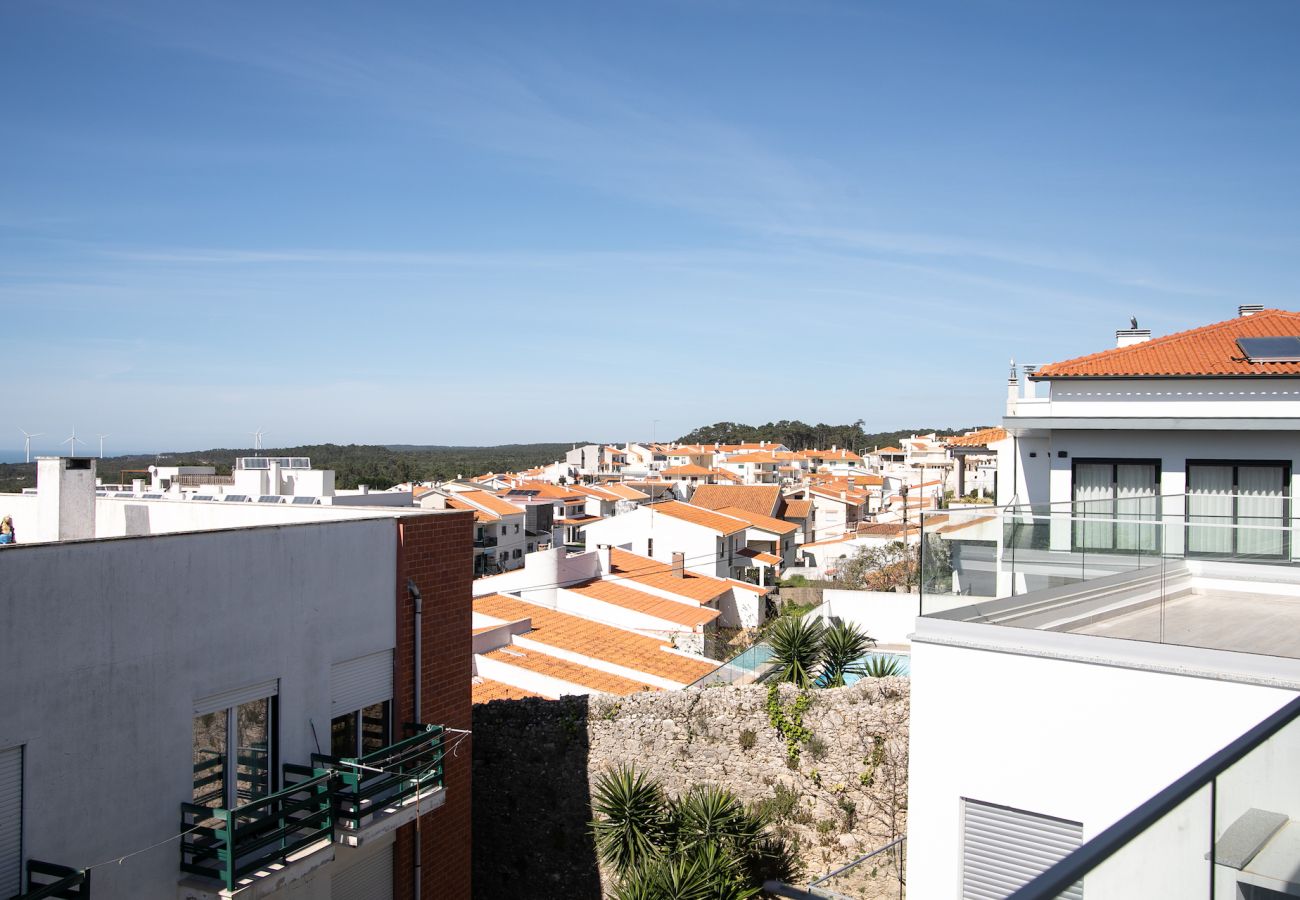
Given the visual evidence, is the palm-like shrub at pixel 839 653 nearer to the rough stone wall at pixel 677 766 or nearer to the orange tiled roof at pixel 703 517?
the rough stone wall at pixel 677 766

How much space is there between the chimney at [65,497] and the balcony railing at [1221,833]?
42.7 feet

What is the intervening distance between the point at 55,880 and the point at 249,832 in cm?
158

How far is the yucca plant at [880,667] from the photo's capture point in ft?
50.9

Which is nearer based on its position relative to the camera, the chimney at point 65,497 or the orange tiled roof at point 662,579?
the chimney at point 65,497

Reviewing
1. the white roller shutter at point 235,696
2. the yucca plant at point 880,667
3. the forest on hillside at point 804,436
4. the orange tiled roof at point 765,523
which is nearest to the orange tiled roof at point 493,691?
the yucca plant at point 880,667

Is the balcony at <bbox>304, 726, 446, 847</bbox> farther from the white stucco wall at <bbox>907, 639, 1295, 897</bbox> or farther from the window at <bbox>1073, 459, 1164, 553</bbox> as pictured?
the window at <bbox>1073, 459, 1164, 553</bbox>

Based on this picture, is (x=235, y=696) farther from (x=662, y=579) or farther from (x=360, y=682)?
(x=662, y=579)

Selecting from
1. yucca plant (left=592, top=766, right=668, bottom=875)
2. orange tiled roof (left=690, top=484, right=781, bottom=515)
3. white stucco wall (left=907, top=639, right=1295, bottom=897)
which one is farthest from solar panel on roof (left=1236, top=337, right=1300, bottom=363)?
orange tiled roof (left=690, top=484, right=781, bottom=515)

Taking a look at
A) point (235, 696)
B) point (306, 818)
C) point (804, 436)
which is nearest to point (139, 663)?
point (235, 696)

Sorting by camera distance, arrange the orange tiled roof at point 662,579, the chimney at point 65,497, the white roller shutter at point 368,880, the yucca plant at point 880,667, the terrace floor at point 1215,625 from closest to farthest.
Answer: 1. the terrace floor at point 1215,625
2. the white roller shutter at point 368,880
3. the chimney at point 65,497
4. the yucca plant at point 880,667
5. the orange tiled roof at point 662,579

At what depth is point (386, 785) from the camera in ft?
33.9

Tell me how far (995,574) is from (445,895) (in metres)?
7.73

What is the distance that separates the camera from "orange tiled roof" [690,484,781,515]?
2463 inches

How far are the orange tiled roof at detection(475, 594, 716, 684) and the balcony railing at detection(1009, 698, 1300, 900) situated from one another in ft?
62.9
